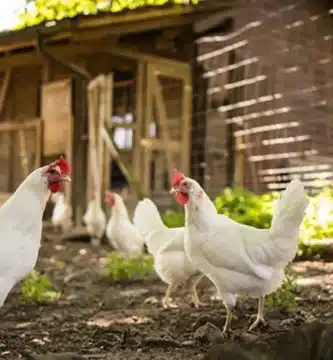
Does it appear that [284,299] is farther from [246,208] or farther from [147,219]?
[246,208]

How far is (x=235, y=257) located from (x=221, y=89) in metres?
10.2

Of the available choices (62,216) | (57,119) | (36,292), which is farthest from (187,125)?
(36,292)

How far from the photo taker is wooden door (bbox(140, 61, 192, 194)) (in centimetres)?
1334

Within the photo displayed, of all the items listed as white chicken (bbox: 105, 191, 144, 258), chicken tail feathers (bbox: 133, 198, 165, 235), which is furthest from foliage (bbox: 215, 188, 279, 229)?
chicken tail feathers (bbox: 133, 198, 165, 235)

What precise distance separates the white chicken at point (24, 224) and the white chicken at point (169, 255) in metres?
1.56

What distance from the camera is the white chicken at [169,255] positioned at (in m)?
5.67

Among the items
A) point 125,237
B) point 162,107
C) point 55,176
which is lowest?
point 125,237

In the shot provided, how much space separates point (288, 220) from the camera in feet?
14.1

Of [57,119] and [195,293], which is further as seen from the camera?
[57,119]

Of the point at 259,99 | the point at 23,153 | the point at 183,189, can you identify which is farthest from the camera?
the point at 23,153

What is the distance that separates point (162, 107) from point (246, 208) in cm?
496

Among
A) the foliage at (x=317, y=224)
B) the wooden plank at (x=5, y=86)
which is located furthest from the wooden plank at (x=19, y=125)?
the foliage at (x=317, y=224)

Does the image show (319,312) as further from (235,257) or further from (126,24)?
(126,24)

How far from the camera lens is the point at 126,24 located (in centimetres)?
1129
